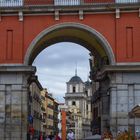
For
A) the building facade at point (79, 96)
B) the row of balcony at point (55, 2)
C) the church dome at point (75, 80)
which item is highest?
the church dome at point (75, 80)

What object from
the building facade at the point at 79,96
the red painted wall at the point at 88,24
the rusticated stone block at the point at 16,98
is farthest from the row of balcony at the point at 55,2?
the building facade at the point at 79,96

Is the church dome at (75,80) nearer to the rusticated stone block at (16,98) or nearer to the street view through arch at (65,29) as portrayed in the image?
the street view through arch at (65,29)

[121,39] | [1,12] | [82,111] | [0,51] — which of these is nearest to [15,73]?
[0,51]

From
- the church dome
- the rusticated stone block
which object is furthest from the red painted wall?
the church dome

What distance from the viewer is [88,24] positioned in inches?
1325

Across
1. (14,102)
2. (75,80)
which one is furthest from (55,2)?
(75,80)

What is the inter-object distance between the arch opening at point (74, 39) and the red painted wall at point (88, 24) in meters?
0.28

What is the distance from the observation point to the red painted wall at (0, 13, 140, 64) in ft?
109

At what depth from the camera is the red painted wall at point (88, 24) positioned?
33219 millimetres

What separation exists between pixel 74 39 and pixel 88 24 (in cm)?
493

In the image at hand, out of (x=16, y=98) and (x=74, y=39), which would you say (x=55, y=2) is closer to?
(x=74, y=39)

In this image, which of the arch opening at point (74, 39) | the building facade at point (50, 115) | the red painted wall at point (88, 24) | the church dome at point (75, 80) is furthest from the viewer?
the church dome at point (75, 80)

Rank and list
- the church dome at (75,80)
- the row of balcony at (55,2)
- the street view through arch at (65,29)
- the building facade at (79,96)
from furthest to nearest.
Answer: the church dome at (75,80)
the building facade at (79,96)
the row of balcony at (55,2)
the street view through arch at (65,29)

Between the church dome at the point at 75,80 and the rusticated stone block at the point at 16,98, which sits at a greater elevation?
the church dome at the point at 75,80
